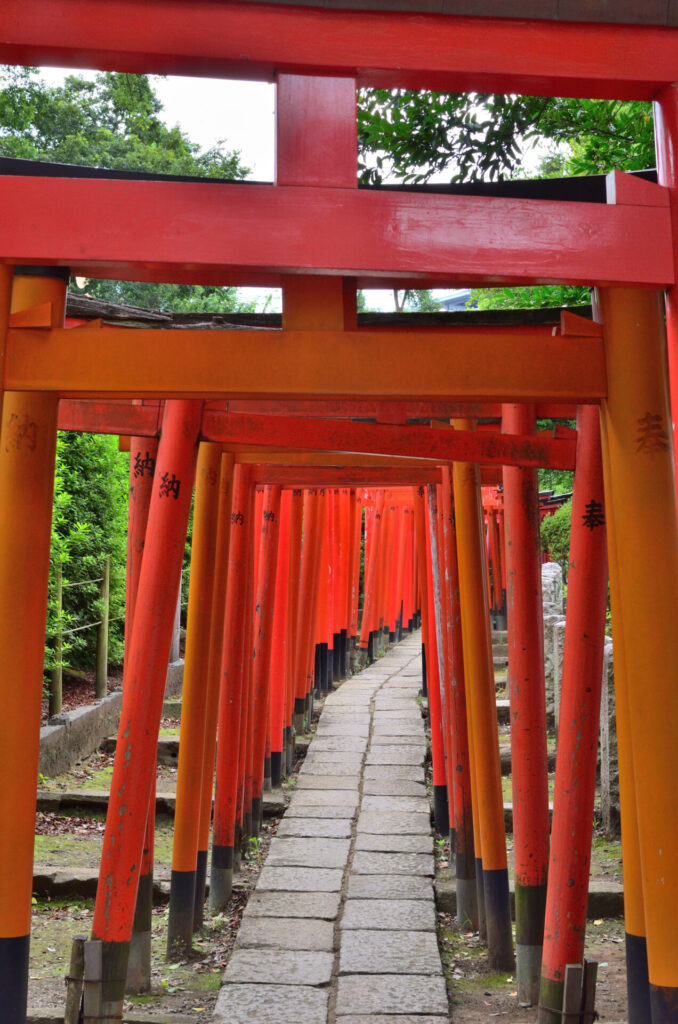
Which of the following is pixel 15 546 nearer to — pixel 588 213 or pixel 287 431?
pixel 287 431

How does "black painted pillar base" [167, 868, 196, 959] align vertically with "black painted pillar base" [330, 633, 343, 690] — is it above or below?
below

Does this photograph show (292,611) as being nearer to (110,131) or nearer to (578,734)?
Answer: (578,734)

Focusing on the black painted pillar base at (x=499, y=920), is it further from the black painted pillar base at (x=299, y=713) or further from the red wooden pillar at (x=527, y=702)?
the black painted pillar base at (x=299, y=713)

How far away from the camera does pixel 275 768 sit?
30.9 ft

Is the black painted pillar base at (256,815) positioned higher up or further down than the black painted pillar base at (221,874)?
higher up

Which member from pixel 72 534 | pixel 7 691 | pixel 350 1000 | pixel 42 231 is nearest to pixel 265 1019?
pixel 350 1000

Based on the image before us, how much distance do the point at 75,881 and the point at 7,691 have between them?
371 cm

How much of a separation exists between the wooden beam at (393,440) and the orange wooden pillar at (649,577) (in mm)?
1345

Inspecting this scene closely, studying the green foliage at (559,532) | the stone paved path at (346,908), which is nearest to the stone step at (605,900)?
the stone paved path at (346,908)

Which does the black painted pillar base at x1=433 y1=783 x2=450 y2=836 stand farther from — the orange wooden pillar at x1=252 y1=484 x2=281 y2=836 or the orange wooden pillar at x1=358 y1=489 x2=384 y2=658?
the orange wooden pillar at x1=358 y1=489 x2=384 y2=658

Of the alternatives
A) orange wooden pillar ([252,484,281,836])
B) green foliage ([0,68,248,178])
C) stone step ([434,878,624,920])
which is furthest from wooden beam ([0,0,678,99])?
green foliage ([0,68,248,178])

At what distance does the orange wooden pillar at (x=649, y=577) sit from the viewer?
2.56 m

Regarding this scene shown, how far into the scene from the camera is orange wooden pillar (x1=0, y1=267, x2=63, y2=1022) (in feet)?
9.16

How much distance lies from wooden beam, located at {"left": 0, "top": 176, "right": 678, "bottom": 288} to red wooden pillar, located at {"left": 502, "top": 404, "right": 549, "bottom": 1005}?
2118mm
